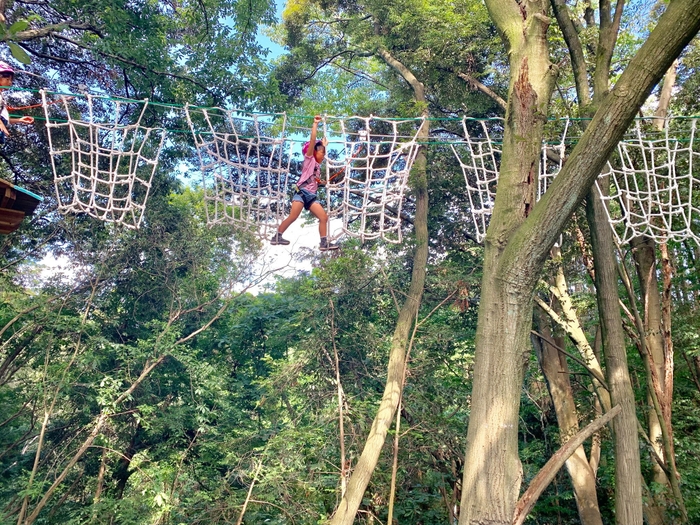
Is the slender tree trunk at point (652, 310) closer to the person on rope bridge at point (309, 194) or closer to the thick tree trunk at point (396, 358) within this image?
the thick tree trunk at point (396, 358)

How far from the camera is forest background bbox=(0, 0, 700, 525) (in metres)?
4.52

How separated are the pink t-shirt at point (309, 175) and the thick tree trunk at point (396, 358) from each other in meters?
0.92

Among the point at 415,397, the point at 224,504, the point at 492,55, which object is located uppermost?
the point at 492,55

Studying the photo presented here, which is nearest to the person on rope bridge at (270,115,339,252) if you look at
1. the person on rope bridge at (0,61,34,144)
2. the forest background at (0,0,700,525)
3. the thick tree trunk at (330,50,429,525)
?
the thick tree trunk at (330,50,429,525)

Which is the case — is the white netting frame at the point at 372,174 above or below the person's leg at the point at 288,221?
above

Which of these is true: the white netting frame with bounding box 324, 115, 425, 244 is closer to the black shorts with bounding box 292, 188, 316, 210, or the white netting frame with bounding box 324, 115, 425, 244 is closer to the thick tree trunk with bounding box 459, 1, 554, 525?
the black shorts with bounding box 292, 188, 316, 210

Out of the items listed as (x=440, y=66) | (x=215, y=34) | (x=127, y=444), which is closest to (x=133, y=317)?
(x=127, y=444)

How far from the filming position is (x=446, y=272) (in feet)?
18.7

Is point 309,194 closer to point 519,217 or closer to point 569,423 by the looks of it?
point 519,217

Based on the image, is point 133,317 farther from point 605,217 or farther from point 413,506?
point 605,217

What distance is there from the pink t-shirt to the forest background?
3.58 ft

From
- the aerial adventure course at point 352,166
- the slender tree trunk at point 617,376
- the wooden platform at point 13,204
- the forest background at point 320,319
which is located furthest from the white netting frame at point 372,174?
the wooden platform at point 13,204

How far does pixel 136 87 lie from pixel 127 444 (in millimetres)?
4813

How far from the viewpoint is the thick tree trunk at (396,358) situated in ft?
13.3
